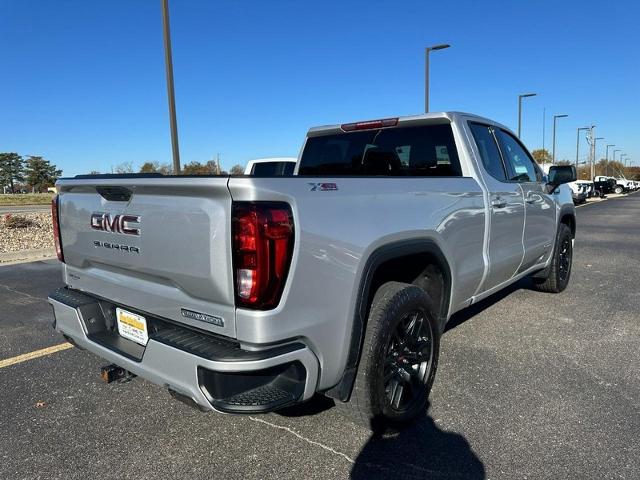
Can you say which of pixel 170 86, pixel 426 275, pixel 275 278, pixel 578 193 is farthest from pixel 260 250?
pixel 578 193

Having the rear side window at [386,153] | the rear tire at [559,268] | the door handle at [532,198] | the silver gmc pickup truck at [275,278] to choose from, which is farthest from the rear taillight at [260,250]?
the rear tire at [559,268]

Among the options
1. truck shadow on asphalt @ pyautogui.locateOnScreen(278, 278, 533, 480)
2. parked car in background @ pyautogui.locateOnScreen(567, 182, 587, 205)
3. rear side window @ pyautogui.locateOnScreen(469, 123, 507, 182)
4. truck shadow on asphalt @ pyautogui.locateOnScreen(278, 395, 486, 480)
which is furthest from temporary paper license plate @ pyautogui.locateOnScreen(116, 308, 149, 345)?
parked car in background @ pyautogui.locateOnScreen(567, 182, 587, 205)

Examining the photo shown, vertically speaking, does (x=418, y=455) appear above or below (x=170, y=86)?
below

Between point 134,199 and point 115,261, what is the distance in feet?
1.36

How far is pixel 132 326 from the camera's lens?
2697mm

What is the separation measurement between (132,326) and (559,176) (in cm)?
447

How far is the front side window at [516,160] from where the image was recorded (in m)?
4.52

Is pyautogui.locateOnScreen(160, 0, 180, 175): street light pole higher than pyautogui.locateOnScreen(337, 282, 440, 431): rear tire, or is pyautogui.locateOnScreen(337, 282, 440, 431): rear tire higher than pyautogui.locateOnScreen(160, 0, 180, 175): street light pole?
pyautogui.locateOnScreen(160, 0, 180, 175): street light pole

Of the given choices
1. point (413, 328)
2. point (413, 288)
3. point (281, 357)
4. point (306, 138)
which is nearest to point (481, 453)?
point (413, 328)

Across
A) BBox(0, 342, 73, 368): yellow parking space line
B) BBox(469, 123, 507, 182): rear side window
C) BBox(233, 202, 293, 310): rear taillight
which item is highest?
BBox(469, 123, 507, 182): rear side window

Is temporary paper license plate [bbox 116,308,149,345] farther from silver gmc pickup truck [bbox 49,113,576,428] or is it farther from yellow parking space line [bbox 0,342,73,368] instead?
yellow parking space line [bbox 0,342,73,368]

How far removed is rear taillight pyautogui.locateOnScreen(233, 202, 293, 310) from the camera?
2070mm

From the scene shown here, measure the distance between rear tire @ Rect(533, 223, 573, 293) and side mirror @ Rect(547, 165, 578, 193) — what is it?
0.76m

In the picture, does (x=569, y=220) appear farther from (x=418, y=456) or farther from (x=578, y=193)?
(x=578, y=193)
